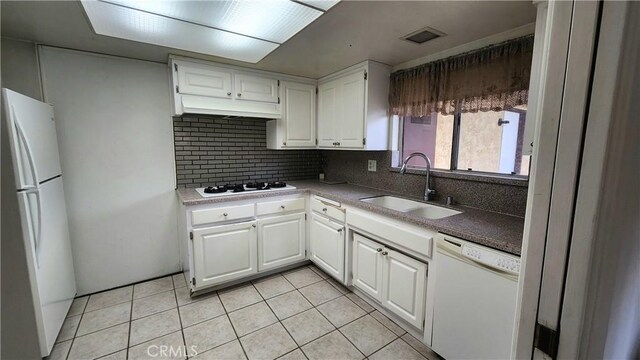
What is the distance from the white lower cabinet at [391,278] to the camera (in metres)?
1.79

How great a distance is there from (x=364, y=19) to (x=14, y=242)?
2.41 m

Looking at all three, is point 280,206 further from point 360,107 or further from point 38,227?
point 38,227

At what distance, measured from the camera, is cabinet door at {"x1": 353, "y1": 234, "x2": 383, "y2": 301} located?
2.08 metres

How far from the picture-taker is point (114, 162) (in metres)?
2.45

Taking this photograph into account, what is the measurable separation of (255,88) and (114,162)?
147 cm

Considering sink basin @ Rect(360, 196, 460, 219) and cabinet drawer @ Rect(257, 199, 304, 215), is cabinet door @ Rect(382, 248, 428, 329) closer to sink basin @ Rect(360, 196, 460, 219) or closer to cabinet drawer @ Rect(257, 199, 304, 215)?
sink basin @ Rect(360, 196, 460, 219)

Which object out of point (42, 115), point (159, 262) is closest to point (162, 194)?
point (159, 262)

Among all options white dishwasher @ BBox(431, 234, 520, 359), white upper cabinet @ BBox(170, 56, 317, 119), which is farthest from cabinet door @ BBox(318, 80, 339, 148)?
white dishwasher @ BBox(431, 234, 520, 359)

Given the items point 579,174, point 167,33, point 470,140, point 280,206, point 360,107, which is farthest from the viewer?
point 280,206

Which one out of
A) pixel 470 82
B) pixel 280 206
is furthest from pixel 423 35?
pixel 280 206

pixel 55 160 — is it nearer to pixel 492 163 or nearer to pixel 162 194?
pixel 162 194

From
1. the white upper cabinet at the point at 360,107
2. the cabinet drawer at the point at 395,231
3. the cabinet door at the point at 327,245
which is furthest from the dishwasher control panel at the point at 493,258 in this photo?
the white upper cabinet at the point at 360,107

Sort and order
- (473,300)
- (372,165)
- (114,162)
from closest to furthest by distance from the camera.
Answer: (473,300) < (114,162) < (372,165)

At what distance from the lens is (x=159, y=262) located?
2.72 meters
